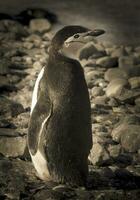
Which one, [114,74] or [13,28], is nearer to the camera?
[114,74]

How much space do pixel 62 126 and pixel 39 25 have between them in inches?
121

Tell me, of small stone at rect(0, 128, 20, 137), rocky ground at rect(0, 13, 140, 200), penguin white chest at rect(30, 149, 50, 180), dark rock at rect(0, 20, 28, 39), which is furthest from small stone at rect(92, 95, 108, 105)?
dark rock at rect(0, 20, 28, 39)

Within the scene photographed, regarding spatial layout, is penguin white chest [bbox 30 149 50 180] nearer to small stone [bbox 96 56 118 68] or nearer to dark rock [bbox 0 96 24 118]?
dark rock [bbox 0 96 24 118]

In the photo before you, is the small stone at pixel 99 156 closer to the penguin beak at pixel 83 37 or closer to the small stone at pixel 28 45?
the penguin beak at pixel 83 37

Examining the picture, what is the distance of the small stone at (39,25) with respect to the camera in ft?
19.7

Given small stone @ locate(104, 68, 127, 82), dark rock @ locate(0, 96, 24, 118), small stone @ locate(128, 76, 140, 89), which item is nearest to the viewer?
dark rock @ locate(0, 96, 24, 118)

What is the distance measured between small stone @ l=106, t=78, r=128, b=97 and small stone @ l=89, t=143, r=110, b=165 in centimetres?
107

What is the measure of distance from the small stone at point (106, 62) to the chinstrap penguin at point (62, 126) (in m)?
1.97

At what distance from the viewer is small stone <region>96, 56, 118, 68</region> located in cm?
516

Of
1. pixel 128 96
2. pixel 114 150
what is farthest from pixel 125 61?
pixel 114 150

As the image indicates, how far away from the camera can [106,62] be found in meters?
5.16

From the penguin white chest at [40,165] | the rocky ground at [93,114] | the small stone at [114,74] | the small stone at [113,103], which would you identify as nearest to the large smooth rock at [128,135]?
the rocky ground at [93,114]

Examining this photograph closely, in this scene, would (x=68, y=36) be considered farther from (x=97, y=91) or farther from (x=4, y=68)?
(x=4, y=68)

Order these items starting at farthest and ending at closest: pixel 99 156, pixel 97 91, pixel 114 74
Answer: pixel 114 74 → pixel 97 91 → pixel 99 156
